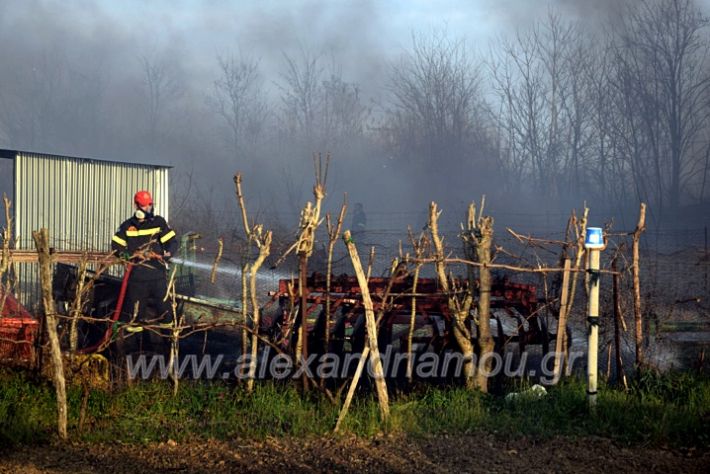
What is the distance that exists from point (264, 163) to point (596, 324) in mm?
44181

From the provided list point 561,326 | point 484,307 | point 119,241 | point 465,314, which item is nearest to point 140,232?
point 119,241

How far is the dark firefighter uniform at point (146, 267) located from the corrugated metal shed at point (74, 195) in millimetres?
5113

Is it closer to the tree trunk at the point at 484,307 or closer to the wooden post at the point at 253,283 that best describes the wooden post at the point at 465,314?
the tree trunk at the point at 484,307

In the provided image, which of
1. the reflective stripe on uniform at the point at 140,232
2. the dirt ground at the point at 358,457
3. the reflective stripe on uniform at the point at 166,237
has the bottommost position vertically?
the dirt ground at the point at 358,457

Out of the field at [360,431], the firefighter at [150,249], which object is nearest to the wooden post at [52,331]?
the field at [360,431]

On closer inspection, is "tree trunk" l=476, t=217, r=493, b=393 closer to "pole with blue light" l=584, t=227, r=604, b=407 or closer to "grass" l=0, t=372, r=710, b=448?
"grass" l=0, t=372, r=710, b=448

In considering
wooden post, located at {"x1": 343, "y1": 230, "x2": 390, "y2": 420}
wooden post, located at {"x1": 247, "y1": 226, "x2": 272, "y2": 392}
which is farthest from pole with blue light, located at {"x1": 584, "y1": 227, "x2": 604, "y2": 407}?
wooden post, located at {"x1": 247, "y1": 226, "x2": 272, "y2": 392}

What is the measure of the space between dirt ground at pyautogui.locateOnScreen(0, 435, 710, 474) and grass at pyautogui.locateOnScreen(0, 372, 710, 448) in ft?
0.62

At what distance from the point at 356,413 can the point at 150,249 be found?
336 centimetres

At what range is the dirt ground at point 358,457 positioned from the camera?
5.46m

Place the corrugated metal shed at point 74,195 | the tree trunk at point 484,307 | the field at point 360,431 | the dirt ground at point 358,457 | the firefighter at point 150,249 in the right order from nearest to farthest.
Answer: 1. the dirt ground at point 358,457
2. the field at point 360,431
3. the tree trunk at point 484,307
4. the firefighter at point 150,249
5. the corrugated metal shed at point 74,195

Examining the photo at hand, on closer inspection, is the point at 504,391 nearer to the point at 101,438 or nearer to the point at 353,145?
the point at 101,438

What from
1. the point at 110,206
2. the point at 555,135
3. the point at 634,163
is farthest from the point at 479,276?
the point at 555,135

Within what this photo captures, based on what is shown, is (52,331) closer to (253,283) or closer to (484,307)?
(253,283)
